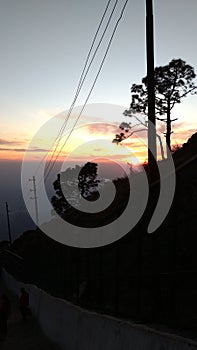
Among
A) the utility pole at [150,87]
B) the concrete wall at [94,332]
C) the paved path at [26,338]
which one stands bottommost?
the paved path at [26,338]

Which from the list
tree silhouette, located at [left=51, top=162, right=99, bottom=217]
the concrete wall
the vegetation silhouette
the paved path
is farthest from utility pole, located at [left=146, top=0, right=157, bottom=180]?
tree silhouette, located at [left=51, top=162, right=99, bottom=217]

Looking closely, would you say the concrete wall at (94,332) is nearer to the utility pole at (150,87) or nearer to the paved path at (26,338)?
the paved path at (26,338)

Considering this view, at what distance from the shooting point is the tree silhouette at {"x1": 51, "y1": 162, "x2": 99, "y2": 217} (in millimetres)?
75312

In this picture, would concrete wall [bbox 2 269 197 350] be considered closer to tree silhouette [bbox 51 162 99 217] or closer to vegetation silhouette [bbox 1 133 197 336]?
vegetation silhouette [bbox 1 133 197 336]

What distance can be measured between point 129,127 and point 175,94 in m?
5.49

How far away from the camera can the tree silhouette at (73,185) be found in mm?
75312

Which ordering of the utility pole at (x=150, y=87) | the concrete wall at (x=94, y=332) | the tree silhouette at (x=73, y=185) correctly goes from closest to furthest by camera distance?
1. the concrete wall at (x=94, y=332)
2. the utility pole at (x=150, y=87)
3. the tree silhouette at (x=73, y=185)

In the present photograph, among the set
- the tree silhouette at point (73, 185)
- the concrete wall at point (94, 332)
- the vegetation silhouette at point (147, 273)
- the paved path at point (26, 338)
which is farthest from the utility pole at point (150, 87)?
the tree silhouette at point (73, 185)

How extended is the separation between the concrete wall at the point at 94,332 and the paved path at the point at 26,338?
9.4 inches

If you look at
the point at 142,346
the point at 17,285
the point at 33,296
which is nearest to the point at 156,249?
the point at 142,346

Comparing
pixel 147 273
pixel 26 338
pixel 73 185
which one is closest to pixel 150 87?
pixel 147 273

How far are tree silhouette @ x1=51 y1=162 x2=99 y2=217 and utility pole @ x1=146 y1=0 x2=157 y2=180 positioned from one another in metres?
59.7

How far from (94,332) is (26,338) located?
624 cm

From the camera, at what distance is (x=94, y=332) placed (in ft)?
29.7
